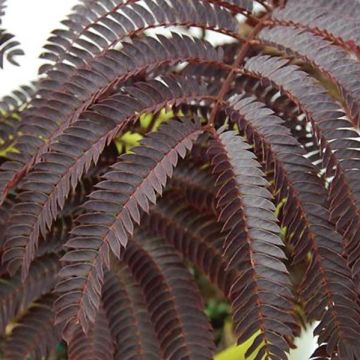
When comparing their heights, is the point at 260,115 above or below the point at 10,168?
above

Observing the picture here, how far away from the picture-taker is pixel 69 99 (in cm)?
85

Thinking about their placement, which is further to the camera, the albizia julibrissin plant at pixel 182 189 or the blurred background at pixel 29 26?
the blurred background at pixel 29 26

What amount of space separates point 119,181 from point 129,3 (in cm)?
26

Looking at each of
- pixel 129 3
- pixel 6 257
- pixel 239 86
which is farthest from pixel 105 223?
pixel 239 86

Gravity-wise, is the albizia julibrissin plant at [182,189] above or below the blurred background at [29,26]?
below

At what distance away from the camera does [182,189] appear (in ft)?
3.28

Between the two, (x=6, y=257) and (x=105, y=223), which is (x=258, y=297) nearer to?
(x=105, y=223)

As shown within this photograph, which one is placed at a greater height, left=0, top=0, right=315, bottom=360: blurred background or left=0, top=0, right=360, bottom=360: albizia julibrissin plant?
left=0, top=0, right=315, bottom=360: blurred background

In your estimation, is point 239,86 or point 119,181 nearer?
point 119,181

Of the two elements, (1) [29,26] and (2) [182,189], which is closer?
(2) [182,189]

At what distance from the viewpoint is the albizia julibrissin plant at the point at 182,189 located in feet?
2.34

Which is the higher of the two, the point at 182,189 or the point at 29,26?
the point at 29,26

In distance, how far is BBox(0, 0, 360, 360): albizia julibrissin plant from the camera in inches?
28.1

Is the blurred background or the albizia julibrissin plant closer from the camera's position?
the albizia julibrissin plant
